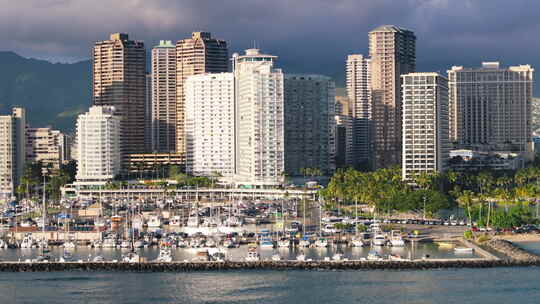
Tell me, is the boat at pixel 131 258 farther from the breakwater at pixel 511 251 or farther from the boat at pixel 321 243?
the breakwater at pixel 511 251

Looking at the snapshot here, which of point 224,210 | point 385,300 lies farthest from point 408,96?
point 385,300

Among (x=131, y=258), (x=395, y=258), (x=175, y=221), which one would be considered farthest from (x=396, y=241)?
(x=175, y=221)

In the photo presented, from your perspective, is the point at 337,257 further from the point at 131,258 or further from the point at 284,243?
the point at 131,258

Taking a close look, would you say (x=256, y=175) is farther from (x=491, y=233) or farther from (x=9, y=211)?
(x=491, y=233)

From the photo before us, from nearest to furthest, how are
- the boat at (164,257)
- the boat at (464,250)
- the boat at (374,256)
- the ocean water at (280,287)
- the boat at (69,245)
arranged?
the ocean water at (280,287) → the boat at (374,256) → the boat at (164,257) → the boat at (464,250) → the boat at (69,245)

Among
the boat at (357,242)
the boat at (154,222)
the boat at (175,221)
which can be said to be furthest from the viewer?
the boat at (175,221)

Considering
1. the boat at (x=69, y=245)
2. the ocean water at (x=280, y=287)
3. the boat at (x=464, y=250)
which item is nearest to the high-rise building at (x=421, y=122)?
the boat at (x=464, y=250)
